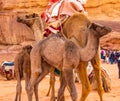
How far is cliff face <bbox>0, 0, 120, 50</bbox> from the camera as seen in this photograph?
38594 mm

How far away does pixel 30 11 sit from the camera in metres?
44.4

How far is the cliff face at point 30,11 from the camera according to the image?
1519 inches

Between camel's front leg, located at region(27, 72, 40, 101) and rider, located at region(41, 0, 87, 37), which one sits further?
rider, located at region(41, 0, 87, 37)

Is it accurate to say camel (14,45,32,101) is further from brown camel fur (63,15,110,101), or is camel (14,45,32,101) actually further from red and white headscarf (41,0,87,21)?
brown camel fur (63,15,110,101)

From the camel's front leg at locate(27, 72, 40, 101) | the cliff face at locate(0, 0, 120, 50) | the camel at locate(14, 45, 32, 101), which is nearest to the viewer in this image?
the camel's front leg at locate(27, 72, 40, 101)

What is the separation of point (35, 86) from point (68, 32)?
1.30 m

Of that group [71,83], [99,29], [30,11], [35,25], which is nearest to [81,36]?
[99,29]

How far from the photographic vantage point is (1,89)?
14461 millimetres

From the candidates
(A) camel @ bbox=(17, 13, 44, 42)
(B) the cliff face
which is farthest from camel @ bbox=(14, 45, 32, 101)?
(B) the cliff face

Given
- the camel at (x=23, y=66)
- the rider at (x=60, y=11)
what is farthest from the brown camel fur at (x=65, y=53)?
the camel at (x=23, y=66)

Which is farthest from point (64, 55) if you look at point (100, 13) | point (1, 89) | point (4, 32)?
point (100, 13)

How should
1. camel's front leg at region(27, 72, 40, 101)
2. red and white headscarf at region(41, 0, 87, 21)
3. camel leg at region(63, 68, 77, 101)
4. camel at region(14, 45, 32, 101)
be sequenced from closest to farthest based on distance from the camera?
camel leg at region(63, 68, 77, 101)
camel's front leg at region(27, 72, 40, 101)
red and white headscarf at region(41, 0, 87, 21)
camel at region(14, 45, 32, 101)

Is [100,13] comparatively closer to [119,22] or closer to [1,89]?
[119,22]

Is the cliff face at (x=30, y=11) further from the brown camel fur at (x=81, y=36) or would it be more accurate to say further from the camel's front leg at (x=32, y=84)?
the camel's front leg at (x=32, y=84)
